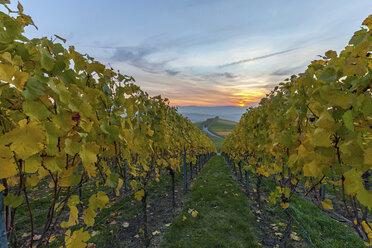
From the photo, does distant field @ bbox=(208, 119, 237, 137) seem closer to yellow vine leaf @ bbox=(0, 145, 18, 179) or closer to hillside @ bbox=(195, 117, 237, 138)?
hillside @ bbox=(195, 117, 237, 138)

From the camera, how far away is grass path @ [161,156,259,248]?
413 cm

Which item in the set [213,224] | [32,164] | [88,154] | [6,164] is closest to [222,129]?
[213,224]

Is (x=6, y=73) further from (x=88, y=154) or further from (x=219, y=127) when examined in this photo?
(x=219, y=127)

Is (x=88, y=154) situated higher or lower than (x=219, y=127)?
higher

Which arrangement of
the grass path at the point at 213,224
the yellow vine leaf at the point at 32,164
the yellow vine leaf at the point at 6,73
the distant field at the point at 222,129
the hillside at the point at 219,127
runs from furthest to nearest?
the hillside at the point at 219,127 < the distant field at the point at 222,129 < the grass path at the point at 213,224 < the yellow vine leaf at the point at 32,164 < the yellow vine leaf at the point at 6,73

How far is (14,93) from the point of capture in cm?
104

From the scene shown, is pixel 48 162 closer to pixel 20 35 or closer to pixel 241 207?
pixel 20 35

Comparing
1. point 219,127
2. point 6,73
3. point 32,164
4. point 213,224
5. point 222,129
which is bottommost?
point 222,129

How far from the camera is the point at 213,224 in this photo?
4.92 metres

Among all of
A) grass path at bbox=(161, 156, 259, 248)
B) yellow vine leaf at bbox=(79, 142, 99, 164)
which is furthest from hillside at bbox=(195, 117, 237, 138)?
yellow vine leaf at bbox=(79, 142, 99, 164)

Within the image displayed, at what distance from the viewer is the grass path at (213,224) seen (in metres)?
4.13

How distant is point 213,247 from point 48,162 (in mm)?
4341

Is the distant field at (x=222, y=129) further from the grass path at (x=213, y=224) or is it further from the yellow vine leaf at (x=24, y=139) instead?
the yellow vine leaf at (x=24, y=139)

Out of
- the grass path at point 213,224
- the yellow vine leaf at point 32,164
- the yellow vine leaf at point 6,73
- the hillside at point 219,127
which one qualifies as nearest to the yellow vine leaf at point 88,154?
the yellow vine leaf at point 32,164
